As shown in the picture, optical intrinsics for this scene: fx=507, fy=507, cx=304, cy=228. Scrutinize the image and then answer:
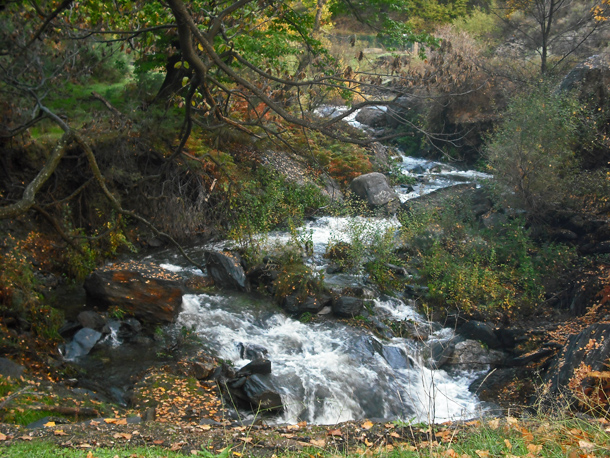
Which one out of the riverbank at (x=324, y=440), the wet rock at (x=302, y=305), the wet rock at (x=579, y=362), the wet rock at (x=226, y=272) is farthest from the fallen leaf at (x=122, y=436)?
the wet rock at (x=226, y=272)

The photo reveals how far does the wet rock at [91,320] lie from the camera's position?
8.45 m

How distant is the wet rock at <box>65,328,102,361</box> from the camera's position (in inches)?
310

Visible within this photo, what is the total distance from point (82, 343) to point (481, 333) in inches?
271

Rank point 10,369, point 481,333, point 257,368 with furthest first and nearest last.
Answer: point 481,333 < point 257,368 < point 10,369

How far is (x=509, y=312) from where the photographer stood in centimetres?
989

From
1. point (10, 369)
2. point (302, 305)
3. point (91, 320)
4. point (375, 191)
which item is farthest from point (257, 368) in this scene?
point (375, 191)

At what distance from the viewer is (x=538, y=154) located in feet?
38.5

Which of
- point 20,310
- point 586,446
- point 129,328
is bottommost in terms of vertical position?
point 129,328

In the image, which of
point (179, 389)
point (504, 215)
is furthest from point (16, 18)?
point (504, 215)

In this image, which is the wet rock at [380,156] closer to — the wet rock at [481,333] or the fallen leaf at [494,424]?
the wet rock at [481,333]

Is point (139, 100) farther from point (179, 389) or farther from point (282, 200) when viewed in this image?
point (179, 389)

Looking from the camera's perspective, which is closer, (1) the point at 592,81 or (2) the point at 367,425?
(2) the point at 367,425

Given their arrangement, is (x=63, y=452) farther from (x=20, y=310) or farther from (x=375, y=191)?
(x=375, y=191)

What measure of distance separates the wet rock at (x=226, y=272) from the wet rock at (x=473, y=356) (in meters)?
4.33
